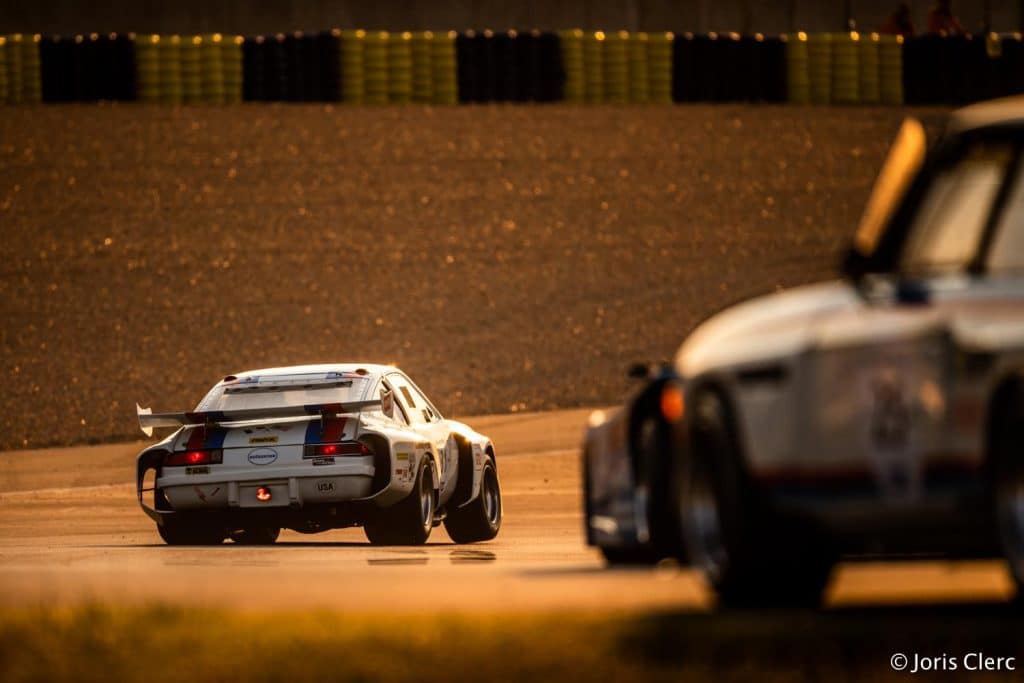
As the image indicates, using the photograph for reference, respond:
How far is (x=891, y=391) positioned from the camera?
22.7 ft

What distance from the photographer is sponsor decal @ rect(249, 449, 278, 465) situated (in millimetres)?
15797

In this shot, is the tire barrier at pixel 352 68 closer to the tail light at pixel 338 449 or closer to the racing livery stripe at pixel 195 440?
the racing livery stripe at pixel 195 440

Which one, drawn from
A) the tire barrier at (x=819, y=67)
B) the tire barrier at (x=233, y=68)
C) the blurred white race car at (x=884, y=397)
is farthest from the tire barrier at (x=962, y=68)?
the blurred white race car at (x=884, y=397)

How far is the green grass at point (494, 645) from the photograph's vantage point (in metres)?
6.43

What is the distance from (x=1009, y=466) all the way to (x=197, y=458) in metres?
9.70

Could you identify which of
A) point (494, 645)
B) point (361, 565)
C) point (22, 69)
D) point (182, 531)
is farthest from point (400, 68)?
point (494, 645)

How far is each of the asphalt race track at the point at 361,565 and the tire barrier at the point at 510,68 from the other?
13863 mm

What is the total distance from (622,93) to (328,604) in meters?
32.1

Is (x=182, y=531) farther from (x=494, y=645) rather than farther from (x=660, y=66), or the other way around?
(x=660, y=66)

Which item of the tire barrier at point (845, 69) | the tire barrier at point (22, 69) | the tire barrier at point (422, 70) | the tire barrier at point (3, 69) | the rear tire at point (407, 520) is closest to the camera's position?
the rear tire at point (407, 520)

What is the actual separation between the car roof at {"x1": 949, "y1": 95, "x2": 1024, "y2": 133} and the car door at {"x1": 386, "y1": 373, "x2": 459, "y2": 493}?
9.32 meters

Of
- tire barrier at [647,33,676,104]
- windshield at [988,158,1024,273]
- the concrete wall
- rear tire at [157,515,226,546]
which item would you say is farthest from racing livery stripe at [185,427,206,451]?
the concrete wall

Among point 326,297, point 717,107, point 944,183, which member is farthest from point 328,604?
point 717,107

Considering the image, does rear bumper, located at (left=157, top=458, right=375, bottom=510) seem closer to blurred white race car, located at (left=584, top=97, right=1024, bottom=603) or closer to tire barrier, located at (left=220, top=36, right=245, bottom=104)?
blurred white race car, located at (left=584, top=97, right=1024, bottom=603)
